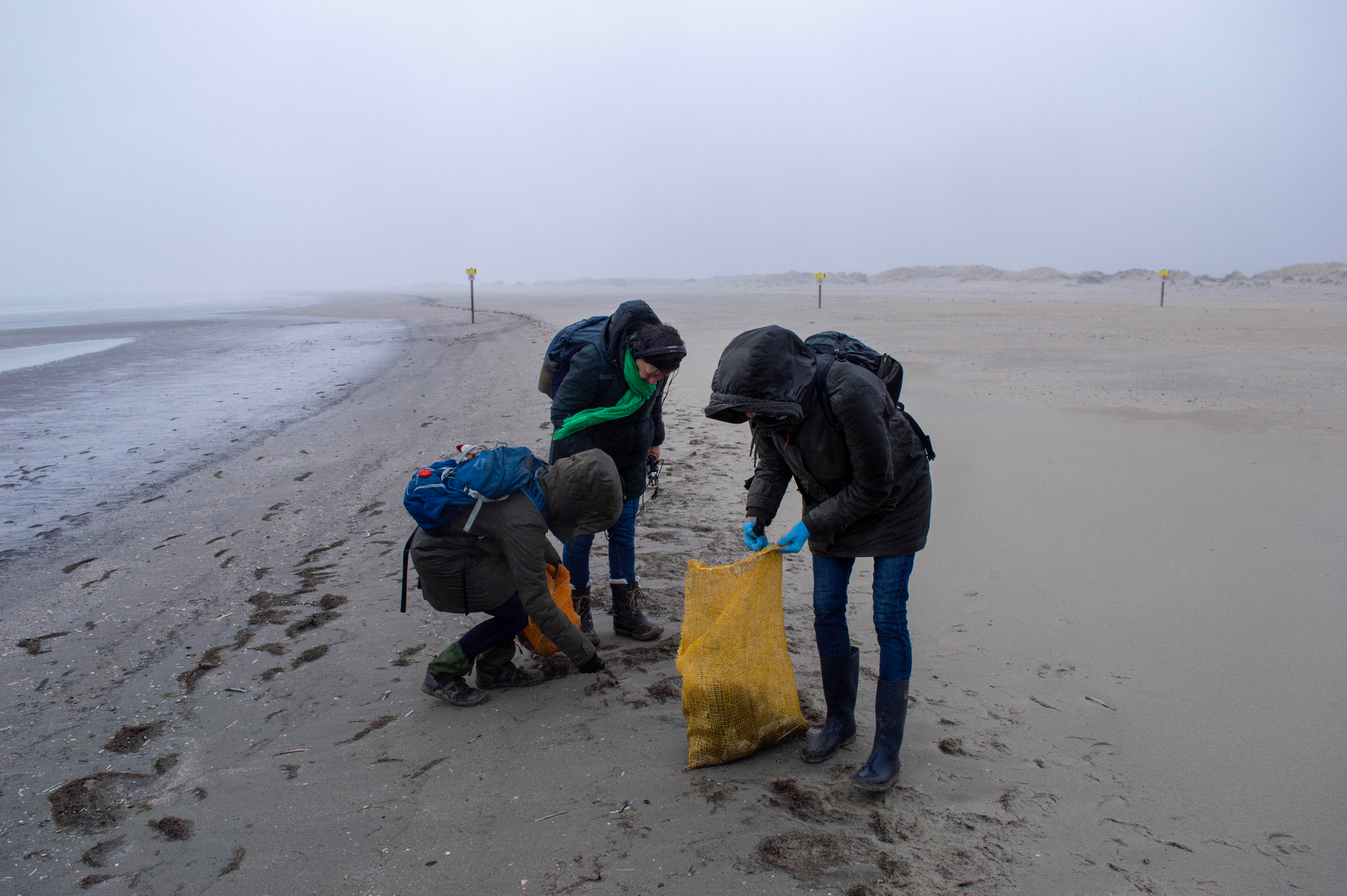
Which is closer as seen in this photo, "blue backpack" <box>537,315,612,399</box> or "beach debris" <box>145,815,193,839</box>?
"beach debris" <box>145,815,193,839</box>

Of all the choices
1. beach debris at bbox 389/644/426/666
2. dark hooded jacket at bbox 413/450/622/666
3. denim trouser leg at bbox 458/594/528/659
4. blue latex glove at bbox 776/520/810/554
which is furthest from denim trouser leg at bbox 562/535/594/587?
blue latex glove at bbox 776/520/810/554

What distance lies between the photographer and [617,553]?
377 cm

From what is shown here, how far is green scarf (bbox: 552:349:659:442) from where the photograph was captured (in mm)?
3357

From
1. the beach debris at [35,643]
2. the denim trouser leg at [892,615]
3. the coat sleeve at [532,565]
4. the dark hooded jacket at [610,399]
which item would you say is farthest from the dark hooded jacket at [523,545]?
the beach debris at [35,643]

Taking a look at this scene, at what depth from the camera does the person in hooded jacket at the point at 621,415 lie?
329 centimetres

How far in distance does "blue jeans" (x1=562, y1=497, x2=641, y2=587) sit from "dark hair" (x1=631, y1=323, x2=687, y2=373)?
0.78 m

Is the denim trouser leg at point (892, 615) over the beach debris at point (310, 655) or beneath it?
over

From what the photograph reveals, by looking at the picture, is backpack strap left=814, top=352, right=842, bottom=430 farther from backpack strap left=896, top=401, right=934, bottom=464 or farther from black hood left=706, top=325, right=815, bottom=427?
backpack strap left=896, top=401, right=934, bottom=464

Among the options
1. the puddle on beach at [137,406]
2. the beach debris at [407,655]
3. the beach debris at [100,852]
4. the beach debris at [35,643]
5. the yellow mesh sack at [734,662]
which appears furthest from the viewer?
the puddle on beach at [137,406]

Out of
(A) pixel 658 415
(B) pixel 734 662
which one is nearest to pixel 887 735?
(B) pixel 734 662

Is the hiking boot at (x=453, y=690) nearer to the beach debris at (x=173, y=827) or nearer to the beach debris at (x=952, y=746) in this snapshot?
the beach debris at (x=173, y=827)

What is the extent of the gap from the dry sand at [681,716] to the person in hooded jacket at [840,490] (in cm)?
25

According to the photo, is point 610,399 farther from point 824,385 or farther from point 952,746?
point 952,746

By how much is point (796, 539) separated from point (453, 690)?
5.32ft
